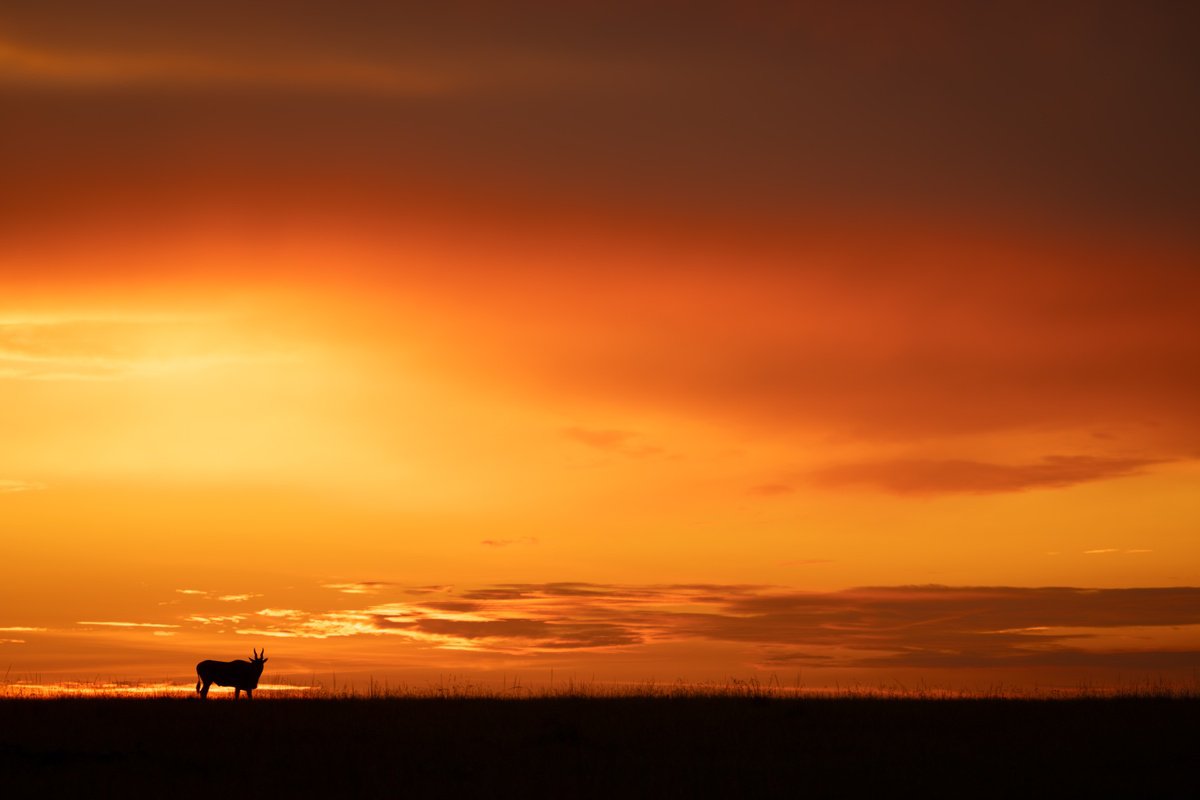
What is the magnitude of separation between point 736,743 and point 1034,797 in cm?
678

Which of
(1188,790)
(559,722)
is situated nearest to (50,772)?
(559,722)

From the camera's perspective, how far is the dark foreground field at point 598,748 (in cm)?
2066

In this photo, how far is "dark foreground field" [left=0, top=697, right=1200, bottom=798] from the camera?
20.7 m

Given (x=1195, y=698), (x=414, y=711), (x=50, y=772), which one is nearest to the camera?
(x=50, y=772)

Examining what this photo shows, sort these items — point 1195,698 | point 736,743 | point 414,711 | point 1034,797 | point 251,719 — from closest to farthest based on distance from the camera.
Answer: point 1034,797 < point 736,743 < point 251,719 < point 414,711 < point 1195,698

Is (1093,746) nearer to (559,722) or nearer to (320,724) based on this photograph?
(559,722)

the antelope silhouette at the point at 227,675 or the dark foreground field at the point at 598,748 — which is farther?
the antelope silhouette at the point at 227,675

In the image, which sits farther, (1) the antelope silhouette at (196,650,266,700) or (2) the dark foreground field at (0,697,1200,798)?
(1) the antelope silhouette at (196,650,266,700)

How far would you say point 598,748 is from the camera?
24.1m

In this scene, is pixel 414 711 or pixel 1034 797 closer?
pixel 1034 797

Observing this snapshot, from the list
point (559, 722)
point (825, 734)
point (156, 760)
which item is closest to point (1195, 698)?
point (825, 734)

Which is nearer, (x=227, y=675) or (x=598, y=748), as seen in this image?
(x=598, y=748)

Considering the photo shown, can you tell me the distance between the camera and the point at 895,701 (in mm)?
31609

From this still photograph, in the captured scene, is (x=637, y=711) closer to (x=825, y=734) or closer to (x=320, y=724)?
(x=825, y=734)
